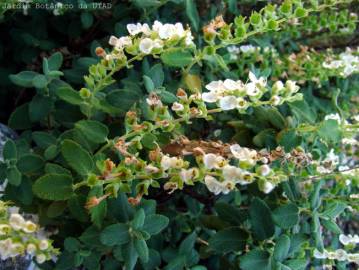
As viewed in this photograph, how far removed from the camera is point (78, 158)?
0.88 m

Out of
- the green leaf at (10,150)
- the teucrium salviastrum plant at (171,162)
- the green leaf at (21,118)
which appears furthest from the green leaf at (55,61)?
the green leaf at (10,150)

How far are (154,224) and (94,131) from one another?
0.67 feet

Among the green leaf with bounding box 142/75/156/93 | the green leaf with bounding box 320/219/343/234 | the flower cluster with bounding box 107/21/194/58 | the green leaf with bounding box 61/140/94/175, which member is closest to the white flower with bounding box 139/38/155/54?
the flower cluster with bounding box 107/21/194/58

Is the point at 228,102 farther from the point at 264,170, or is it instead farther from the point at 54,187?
the point at 54,187

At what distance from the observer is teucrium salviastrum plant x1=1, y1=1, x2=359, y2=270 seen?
2.73 ft

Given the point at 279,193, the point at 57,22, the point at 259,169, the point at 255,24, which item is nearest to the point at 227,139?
the point at 279,193

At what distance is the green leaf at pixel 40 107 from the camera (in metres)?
1.10

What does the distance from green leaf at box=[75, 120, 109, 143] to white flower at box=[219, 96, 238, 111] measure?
9.3 inches

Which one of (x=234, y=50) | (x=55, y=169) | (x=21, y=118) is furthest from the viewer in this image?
(x=234, y=50)

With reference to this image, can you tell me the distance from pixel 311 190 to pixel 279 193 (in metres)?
0.07

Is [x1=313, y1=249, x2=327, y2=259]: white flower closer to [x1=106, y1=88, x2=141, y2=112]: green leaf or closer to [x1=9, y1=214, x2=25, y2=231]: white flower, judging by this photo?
[x1=106, y1=88, x2=141, y2=112]: green leaf

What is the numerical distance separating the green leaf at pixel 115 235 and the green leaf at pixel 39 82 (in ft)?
1.15

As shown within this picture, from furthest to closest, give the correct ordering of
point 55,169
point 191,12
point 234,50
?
point 234,50 → point 191,12 → point 55,169

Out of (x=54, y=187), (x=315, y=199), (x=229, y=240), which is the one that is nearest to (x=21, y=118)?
(x=54, y=187)
